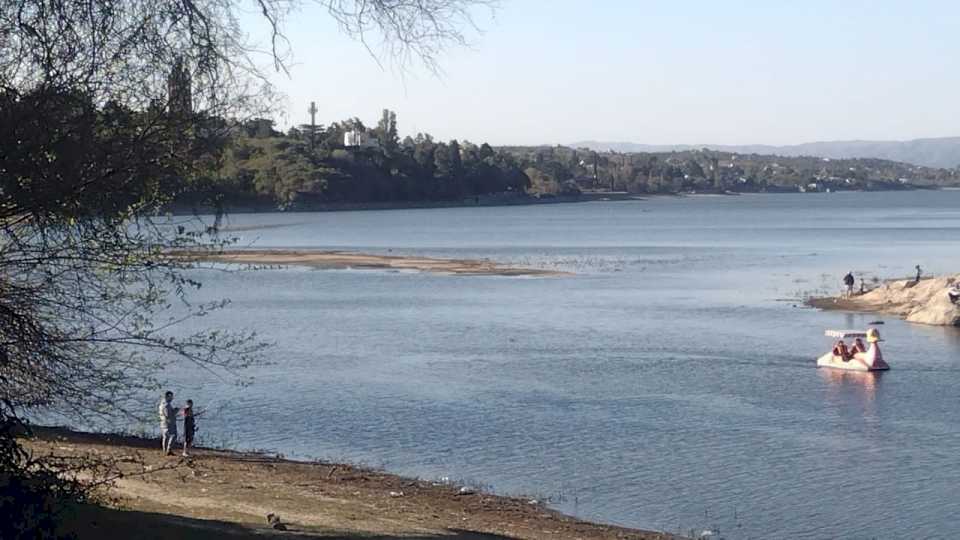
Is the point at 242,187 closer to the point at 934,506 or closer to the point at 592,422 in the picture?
the point at 934,506

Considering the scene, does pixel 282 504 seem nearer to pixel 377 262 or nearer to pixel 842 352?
→ pixel 842 352

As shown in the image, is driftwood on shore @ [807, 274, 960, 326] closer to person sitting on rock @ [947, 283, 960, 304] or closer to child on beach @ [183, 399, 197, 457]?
person sitting on rock @ [947, 283, 960, 304]

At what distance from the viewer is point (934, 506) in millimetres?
21109

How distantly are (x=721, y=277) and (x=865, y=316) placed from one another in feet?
58.3

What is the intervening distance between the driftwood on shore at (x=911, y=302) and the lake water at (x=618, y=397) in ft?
3.20

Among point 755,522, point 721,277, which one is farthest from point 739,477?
point 721,277

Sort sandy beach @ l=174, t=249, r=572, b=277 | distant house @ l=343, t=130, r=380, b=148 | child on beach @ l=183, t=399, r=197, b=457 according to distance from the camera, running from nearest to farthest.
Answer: child on beach @ l=183, t=399, r=197, b=457
sandy beach @ l=174, t=249, r=572, b=277
distant house @ l=343, t=130, r=380, b=148

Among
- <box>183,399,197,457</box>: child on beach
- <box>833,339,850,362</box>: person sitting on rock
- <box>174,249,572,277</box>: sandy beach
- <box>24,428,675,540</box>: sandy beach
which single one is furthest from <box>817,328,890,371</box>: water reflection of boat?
<box>174,249,572,277</box>: sandy beach

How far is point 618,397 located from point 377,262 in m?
48.6

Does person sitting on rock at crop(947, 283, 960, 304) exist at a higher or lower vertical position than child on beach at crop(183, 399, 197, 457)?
lower

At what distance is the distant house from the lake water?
3842 inches

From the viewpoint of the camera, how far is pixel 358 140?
174 metres

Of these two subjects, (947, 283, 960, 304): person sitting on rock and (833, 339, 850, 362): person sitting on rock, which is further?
(947, 283, 960, 304): person sitting on rock

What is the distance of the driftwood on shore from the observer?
1848 inches
